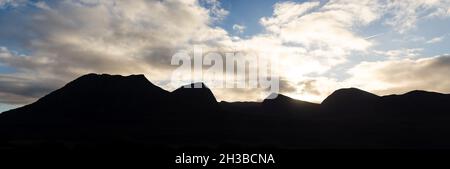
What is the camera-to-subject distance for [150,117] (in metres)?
199

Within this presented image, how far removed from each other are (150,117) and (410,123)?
403 feet

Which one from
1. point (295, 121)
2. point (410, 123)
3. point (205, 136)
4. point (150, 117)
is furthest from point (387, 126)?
point (150, 117)

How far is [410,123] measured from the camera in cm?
19000

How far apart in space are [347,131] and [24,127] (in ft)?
459

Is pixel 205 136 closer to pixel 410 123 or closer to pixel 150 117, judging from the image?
pixel 150 117
